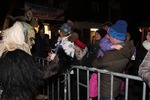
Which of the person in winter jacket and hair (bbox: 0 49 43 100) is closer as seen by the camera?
hair (bbox: 0 49 43 100)

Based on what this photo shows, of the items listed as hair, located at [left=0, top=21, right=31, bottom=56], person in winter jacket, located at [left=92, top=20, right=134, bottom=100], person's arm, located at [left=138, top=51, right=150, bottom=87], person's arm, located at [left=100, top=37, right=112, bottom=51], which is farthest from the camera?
person's arm, located at [left=100, top=37, right=112, bottom=51]

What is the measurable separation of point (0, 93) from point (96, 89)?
1550 millimetres

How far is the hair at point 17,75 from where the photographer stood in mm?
3250

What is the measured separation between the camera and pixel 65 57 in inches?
148

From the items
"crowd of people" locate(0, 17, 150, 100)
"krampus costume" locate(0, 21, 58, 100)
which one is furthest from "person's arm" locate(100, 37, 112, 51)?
"krampus costume" locate(0, 21, 58, 100)

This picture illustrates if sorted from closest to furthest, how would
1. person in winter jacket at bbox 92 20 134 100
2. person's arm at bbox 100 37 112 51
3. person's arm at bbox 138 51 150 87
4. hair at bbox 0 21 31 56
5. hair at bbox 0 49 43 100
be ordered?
person's arm at bbox 138 51 150 87 < hair at bbox 0 49 43 100 < hair at bbox 0 21 31 56 < person in winter jacket at bbox 92 20 134 100 < person's arm at bbox 100 37 112 51

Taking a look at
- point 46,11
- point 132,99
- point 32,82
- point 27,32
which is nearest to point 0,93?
point 32,82

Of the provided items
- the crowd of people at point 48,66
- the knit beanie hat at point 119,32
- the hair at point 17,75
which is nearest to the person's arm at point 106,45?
the crowd of people at point 48,66

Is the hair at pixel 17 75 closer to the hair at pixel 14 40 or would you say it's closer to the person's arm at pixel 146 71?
the hair at pixel 14 40

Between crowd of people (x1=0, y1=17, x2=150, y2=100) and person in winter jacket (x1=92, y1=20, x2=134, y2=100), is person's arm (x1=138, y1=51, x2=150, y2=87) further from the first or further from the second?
person in winter jacket (x1=92, y1=20, x2=134, y2=100)

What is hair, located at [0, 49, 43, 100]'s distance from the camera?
3.25 metres

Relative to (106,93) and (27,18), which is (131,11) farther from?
(106,93)

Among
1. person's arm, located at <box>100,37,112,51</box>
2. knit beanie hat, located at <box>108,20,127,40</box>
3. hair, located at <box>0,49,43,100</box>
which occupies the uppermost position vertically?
knit beanie hat, located at <box>108,20,127,40</box>

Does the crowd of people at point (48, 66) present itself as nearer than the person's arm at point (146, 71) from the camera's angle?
No
